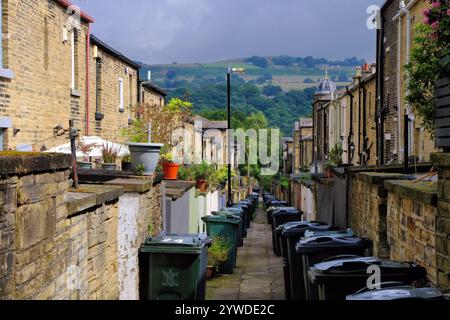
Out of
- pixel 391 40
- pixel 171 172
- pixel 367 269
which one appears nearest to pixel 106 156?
pixel 171 172

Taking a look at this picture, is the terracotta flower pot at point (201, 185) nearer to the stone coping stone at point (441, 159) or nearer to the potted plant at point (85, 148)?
the potted plant at point (85, 148)

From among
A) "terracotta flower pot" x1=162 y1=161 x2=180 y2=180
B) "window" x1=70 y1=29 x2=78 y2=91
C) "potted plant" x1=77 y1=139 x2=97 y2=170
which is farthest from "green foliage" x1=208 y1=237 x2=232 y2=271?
"window" x1=70 y1=29 x2=78 y2=91

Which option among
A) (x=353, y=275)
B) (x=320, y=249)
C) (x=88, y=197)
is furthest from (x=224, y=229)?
(x=353, y=275)

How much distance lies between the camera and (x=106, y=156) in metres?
17.0

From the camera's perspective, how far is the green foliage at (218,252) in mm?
18922

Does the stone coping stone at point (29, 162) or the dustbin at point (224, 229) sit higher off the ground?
the stone coping stone at point (29, 162)

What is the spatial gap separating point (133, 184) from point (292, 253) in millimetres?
3007

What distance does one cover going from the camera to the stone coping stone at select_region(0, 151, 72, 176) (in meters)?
5.68

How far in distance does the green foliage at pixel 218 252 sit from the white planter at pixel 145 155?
5.93 m

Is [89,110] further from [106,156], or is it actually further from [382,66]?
[382,66]

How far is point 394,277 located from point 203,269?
474cm

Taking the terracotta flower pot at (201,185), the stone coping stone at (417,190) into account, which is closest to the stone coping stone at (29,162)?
the stone coping stone at (417,190)

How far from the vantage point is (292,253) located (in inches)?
513

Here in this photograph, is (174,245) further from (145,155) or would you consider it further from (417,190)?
(417,190)
